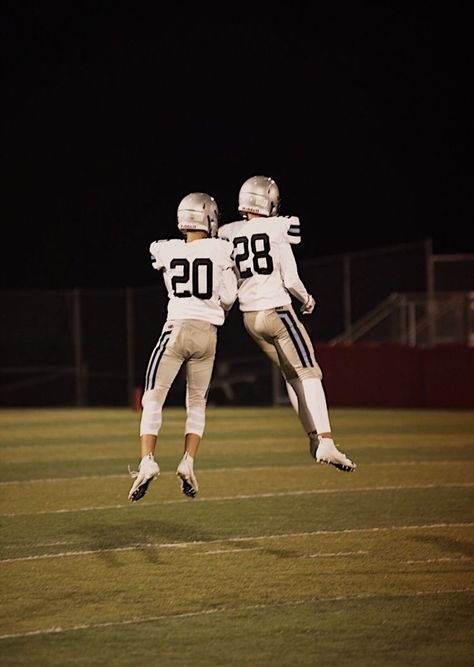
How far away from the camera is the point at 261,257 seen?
7.68 m

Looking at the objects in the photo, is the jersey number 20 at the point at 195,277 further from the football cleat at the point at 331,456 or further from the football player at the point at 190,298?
the football cleat at the point at 331,456

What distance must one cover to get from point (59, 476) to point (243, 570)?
196 inches

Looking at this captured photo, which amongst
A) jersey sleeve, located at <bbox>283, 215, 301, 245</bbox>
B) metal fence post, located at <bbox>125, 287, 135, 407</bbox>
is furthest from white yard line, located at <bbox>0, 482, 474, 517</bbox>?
metal fence post, located at <bbox>125, 287, 135, 407</bbox>

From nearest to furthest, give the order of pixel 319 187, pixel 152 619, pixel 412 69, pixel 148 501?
pixel 152 619, pixel 148 501, pixel 412 69, pixel 319 187

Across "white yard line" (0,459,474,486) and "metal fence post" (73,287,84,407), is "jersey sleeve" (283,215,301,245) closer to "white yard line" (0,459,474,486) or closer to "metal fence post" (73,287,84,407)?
"white yard line" (0,459,474,486)

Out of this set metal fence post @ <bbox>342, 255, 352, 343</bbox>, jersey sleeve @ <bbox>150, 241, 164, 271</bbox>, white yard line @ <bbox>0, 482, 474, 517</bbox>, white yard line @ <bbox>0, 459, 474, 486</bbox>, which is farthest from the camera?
metal fence post @ <bbox>342, 255, 352, 343</bbox>

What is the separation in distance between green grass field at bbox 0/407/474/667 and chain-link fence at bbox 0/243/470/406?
36.0 ft

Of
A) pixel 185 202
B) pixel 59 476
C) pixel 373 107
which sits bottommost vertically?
pixel 59 476

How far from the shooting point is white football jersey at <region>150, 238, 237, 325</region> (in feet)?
24.4

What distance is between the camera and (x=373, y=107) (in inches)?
1425

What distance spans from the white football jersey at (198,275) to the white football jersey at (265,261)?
192 millimetres

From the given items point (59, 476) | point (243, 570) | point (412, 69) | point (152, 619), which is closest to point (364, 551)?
point (243, 570)

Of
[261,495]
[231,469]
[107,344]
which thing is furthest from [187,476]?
[107,344]

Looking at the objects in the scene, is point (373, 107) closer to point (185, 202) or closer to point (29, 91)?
point (29, 91)
